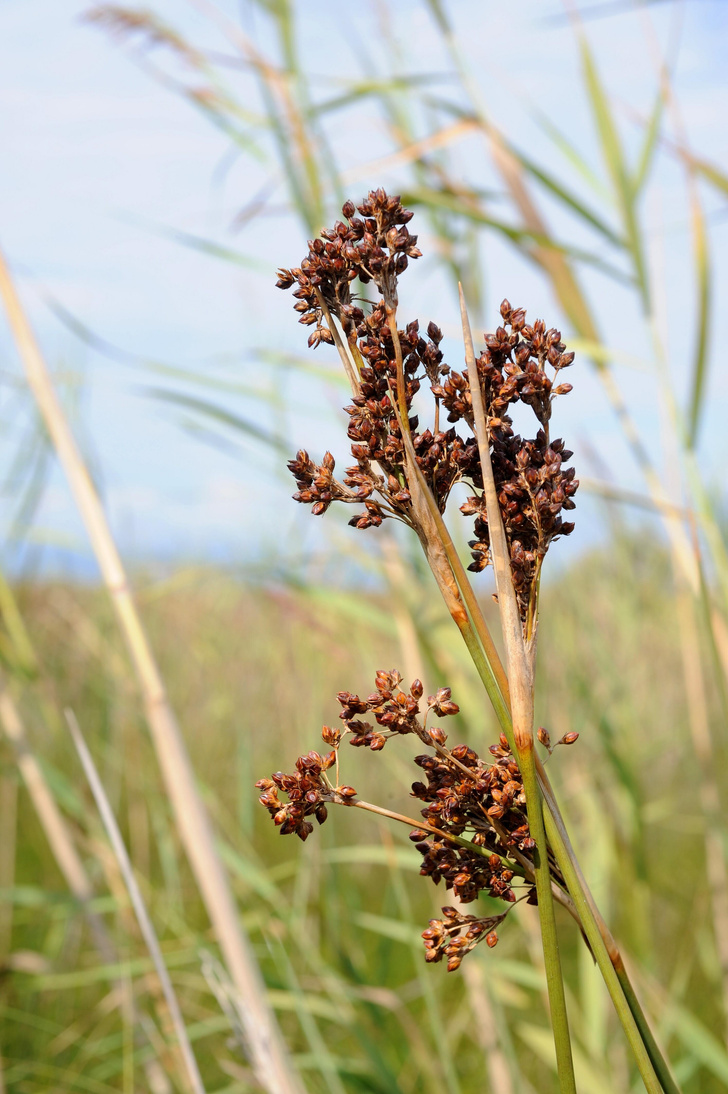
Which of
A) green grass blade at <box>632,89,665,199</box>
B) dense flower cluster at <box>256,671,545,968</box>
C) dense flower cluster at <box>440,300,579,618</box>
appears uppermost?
green grass blade at <box>632,89,665,199</box>

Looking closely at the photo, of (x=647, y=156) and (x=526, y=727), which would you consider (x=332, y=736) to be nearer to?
(x=526, y=727)

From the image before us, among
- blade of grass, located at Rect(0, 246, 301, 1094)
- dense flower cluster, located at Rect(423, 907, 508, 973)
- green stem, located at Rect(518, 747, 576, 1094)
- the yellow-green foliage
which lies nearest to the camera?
green stem, located at Rect(518, 747, 576, 1094)

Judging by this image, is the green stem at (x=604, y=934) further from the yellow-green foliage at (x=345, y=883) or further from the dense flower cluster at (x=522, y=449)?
the yellow-green foliage at (x=345, y=883)

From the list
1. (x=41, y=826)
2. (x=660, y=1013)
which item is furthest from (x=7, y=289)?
(x=41, y=826)

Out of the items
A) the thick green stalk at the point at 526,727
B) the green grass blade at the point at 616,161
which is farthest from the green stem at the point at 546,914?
the green grass blade at the point at 616,161

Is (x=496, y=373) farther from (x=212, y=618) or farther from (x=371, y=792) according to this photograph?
(x=212, y=618)

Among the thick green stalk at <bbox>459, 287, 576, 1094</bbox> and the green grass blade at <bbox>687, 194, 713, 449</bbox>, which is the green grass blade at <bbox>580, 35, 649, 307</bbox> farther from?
the thick green stalk at <bbox>459, 287, 576, 1094</bbox>

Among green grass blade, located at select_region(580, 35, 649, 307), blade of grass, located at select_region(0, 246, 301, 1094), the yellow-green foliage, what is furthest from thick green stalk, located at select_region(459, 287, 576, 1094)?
green grass blade, located at select_region(580, 35, 649, 307)
